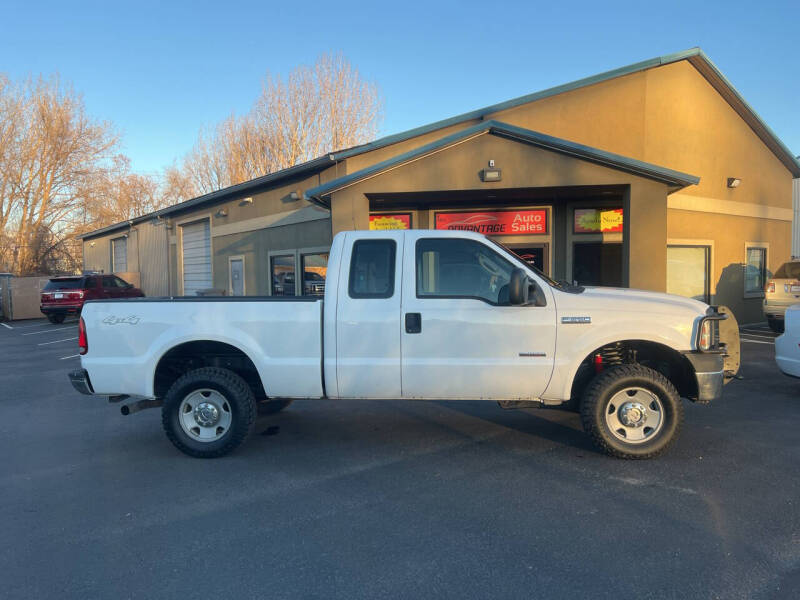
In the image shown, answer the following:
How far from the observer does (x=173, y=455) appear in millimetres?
5191

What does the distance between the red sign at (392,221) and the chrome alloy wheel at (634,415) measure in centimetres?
895

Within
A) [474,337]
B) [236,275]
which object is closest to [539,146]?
[474,337]

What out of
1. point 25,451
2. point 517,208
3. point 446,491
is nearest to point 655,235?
point 517,208

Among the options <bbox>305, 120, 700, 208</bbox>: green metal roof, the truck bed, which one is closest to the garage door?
<bbox>305, 120, 700, 208</bbox>: green metal roof

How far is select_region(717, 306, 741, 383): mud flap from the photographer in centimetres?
497

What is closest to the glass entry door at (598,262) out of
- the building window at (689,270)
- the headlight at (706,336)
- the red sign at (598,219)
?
the red sign at (598,219)

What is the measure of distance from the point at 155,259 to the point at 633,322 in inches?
968

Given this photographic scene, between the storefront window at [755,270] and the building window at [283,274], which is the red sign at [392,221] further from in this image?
the storefront window at [755,270]

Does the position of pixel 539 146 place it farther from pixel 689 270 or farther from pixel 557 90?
pixel 689 270

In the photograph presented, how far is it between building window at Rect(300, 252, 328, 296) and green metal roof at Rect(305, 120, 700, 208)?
3.88m

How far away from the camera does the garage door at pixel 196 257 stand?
20.5 m

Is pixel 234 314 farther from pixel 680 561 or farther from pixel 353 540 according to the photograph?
pixel 680 561

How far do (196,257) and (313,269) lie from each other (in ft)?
29.3

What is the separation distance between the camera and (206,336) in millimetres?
4941
